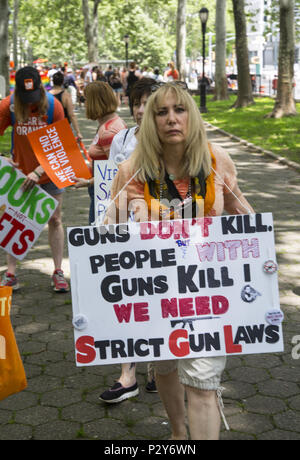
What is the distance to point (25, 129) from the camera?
5887 mm

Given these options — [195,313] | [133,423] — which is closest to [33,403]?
[133,423]

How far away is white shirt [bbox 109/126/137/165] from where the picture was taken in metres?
4.46

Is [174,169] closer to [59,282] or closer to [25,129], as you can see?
[25,129]

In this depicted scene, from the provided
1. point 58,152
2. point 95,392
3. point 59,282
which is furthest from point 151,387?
point 59,282

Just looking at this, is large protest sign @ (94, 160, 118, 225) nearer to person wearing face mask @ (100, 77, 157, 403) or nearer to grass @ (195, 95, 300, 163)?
person wearing face mask @ (100, 77, 157, 403)

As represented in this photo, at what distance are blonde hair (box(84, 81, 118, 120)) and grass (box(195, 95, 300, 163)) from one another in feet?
31.2

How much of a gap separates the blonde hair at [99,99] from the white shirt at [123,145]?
0.62m

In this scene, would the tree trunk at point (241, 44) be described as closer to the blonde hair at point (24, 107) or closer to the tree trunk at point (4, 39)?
the tree trunk at point (4, 39)

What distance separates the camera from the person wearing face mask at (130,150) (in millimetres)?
4340

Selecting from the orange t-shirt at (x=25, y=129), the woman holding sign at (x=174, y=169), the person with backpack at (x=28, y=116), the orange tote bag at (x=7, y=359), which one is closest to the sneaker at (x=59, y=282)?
the person with backpack at (x=28, y=116)

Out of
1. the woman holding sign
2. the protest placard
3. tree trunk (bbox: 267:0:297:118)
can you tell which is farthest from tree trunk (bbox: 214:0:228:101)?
the woman holding sign

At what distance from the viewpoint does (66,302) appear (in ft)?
20.6

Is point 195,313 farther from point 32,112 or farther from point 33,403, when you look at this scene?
point 32,112

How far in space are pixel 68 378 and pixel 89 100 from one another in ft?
6.48
